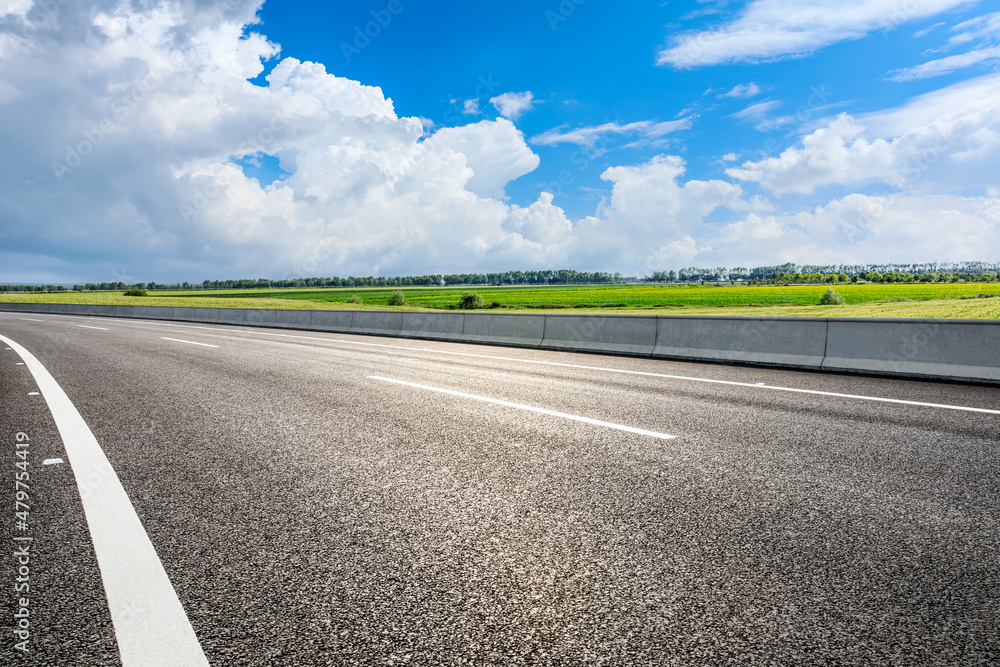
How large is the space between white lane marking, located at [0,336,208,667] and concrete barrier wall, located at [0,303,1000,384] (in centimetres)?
1032

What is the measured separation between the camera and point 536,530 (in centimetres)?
348

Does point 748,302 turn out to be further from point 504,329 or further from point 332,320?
point 504,329

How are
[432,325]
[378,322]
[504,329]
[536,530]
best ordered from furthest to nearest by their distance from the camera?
[378,322] < [432,325] < [504,329] < [536,530]

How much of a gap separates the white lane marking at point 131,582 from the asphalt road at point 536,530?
0.14 feet

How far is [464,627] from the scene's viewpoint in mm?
2488

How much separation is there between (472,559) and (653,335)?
11.0 metres

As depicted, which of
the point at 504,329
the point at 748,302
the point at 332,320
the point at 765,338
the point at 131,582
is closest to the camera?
the point at 131,582

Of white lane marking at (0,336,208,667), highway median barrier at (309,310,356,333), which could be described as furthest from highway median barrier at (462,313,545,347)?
A: white lane marking at (0,336,208,667)

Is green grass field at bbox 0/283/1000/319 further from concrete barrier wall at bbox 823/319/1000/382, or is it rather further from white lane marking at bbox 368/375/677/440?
white lane marking at bbox 368/375/677/440

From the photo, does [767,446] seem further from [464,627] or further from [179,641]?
[179,641]

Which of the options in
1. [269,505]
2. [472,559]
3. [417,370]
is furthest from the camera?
[417,370]

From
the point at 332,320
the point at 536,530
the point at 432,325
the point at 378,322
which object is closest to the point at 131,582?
the point at 536,530

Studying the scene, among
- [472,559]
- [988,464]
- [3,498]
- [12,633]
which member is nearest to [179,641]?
[12,633]

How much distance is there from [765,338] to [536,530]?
9.41m
